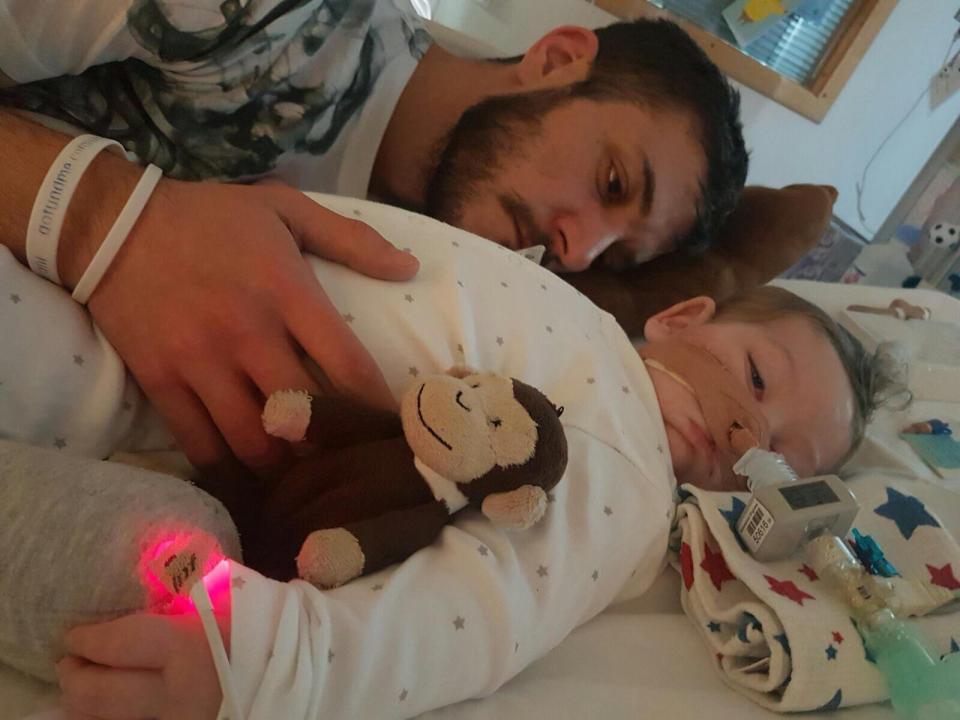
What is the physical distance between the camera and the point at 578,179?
115cm

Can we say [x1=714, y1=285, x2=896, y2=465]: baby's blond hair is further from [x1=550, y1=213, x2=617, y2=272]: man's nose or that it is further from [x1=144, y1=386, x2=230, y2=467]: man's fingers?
[x1=144, y1=386, x2=230, y2=467]: man's fingers

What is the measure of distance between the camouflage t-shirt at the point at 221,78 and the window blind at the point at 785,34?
1.38 m

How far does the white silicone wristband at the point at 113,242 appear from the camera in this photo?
63 cm

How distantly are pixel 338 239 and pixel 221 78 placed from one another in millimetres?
345

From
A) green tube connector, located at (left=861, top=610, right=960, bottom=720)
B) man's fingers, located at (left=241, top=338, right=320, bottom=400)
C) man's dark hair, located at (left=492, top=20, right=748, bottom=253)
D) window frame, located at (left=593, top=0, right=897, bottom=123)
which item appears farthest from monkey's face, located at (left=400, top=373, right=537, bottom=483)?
window frame, located at (left=593, top=0, right=897, bottom=123)

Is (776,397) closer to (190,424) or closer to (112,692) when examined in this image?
(190,424)

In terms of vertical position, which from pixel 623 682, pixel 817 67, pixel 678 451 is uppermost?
pixel 817 67

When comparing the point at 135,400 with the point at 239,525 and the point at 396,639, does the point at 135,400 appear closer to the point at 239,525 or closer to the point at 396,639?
the point at 239,525

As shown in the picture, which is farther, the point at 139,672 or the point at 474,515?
the point at 474,515

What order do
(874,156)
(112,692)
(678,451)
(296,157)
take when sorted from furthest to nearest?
1. (874,156)
2. (296,157)
3. (678,451)
4. (112,692)

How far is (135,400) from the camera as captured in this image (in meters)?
0.65

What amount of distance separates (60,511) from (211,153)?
25.4 inches

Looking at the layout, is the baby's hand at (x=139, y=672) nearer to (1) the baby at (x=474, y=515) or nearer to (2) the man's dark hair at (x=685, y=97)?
(1) the baby at (x=474, y=515)

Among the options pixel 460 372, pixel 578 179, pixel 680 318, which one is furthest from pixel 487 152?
pixel 460 372
